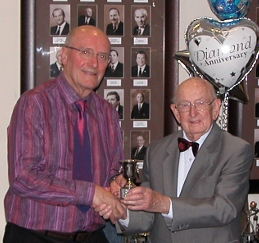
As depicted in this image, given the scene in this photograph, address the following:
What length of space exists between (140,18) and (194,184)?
4.11 feet

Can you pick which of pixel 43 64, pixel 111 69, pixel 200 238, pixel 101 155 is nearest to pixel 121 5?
pixel 111 69

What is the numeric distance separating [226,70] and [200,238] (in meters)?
0.96

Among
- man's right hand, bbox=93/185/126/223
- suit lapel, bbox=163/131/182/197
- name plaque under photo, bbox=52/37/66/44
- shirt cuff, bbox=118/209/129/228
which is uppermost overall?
name plaque under photo, bbox=52/37/66/44

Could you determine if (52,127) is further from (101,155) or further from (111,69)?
(111,69)

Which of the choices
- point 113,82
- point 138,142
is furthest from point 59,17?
point 138,142

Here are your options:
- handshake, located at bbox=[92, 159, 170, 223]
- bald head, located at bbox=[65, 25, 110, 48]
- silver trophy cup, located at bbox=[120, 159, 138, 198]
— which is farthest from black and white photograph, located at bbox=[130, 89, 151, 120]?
silver trophy cup, located at bbox=[120, 159, 138, 198]

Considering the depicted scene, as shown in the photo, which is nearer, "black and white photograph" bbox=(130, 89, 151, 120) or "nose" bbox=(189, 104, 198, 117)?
"nose" bbox=(189, 104, 198, 117)

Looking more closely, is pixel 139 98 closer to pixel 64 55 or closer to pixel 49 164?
pixel 64 55

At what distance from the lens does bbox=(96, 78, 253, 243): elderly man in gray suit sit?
2.16m

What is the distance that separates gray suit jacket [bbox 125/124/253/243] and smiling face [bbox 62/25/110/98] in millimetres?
505

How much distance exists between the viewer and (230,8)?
281 cm

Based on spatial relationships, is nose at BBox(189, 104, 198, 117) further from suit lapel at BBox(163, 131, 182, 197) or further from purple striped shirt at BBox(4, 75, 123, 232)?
purple striped shirt at BBox(4, 75, 123, 232)

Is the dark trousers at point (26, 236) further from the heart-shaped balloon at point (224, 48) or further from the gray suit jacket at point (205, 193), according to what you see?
the heart-shaped balloon at point (224, 48)

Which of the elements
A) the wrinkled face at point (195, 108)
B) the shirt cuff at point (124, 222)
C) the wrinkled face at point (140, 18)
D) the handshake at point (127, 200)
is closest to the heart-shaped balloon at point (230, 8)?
the wrinkled face at point (140, 18)
